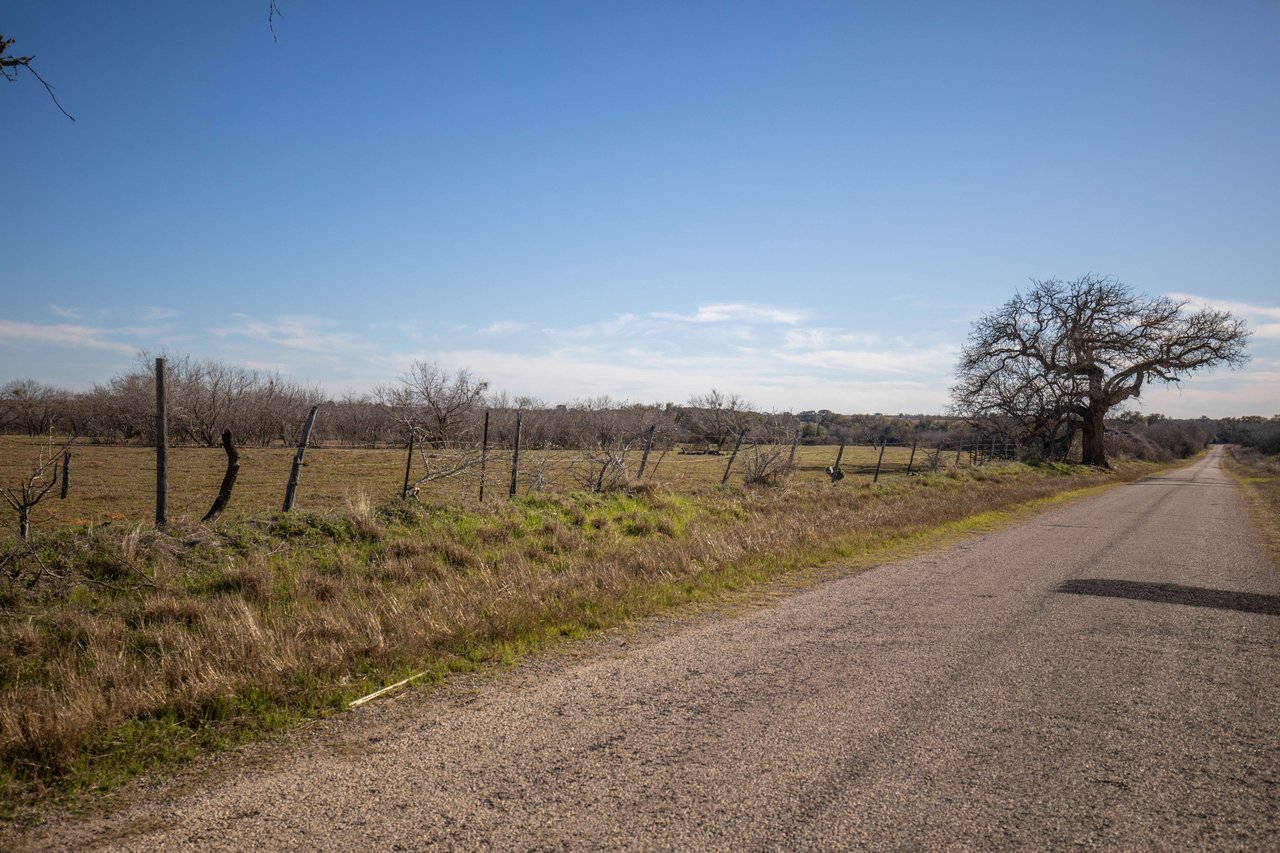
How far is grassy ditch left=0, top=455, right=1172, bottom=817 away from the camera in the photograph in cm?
412

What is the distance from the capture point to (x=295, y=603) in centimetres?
654

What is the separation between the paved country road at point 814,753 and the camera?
315 cm

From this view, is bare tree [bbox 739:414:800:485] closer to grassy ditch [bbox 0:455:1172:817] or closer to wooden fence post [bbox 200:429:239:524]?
grassy ditch [bbox 0:455:1172:817]

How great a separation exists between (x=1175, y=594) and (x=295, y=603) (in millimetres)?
9744

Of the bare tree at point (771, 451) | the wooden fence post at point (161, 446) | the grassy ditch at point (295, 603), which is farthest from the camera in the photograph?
the bare tree at point (771, 451)

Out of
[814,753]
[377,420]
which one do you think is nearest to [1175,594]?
[814,753]

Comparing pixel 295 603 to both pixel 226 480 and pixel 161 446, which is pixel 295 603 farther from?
pixel 161 446

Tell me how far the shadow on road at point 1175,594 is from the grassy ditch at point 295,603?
3.02 m

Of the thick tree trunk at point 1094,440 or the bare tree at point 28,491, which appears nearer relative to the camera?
the bare tree at point 28,491

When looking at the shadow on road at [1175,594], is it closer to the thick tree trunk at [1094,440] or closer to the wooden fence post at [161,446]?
the wooden fence post at [161,446]

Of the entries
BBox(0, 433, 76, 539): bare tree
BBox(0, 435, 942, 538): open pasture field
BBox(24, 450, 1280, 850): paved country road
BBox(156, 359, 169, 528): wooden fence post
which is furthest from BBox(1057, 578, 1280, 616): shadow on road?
BBox(0, 433, 76, 539): bare tree

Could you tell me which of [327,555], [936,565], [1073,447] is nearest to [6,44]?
[327,555]

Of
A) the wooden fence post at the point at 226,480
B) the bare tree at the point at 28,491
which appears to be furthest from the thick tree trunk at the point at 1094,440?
the bare tree at the point at 28,491

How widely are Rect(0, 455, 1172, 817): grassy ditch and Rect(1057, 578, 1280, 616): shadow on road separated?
302 centimetres
